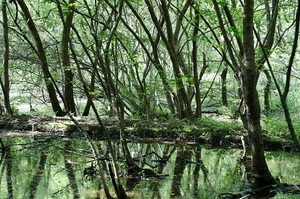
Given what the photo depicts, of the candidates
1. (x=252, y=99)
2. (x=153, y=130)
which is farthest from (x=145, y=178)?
(x=153, y=130)

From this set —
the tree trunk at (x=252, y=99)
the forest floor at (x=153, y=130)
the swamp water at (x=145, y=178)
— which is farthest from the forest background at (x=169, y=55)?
the swamp water at (x=145, y=178)

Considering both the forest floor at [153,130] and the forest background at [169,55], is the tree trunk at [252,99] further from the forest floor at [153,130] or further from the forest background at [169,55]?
the forest floor at [153,130]

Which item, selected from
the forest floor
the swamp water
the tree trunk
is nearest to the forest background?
the tree trunk

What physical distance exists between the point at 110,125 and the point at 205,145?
7.59 ft

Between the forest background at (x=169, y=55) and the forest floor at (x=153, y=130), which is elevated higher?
the forest background at (x=169, y=55)

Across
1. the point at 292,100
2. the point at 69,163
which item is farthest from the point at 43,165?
the point at 292,100

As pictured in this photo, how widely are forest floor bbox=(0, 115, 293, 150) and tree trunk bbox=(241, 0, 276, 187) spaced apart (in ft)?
11.2

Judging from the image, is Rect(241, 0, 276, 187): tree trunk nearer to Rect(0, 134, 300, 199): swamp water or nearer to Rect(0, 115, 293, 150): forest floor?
Rect(0, 134, 300, 199): swamp water

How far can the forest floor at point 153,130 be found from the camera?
809 centimetres

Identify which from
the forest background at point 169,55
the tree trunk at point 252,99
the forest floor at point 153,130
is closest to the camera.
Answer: the tree trunk at point 252,99

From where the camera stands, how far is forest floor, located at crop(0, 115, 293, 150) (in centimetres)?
809

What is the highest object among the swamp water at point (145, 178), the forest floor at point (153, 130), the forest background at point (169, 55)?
the forest background at point (169, 55)

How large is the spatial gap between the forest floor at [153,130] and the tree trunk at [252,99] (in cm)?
340

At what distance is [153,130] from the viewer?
8867 mm
